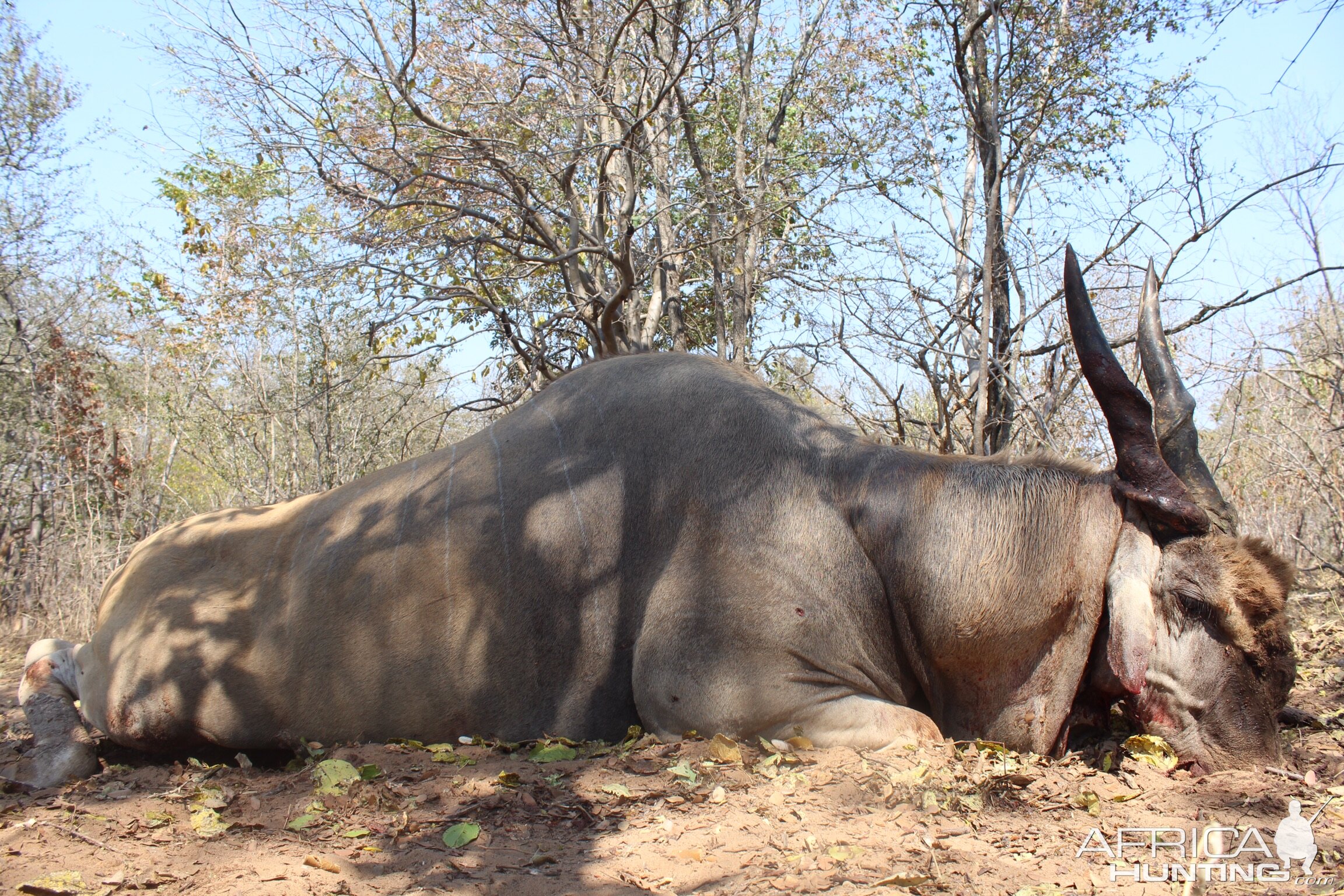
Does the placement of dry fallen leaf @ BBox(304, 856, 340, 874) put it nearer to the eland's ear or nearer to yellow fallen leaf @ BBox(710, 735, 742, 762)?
yellow fallen leaf @ BBox(710, 735, 742, 762)

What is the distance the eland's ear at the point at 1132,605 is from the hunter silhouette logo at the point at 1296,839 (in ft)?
2.43

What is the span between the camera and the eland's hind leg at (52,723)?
4156mm

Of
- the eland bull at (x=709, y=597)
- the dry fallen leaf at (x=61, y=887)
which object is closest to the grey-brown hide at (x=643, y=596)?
the eland bull at (x=709, y=597)

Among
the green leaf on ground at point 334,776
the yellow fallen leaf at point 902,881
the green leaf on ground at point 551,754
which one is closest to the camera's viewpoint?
the yellow fallen leaf at point 902,881

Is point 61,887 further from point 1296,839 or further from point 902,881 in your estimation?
point 1296,839

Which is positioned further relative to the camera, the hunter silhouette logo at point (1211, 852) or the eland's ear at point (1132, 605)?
the eland's ear at point (1132, 605)

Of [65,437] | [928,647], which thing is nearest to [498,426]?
[928,647]

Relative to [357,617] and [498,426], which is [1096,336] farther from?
[357,617]

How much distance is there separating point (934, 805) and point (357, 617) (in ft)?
9.05

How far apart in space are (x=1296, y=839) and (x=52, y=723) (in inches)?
200

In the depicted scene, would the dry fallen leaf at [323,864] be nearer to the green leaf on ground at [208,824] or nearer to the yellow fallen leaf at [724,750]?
the green leaf on ground at [208,824]

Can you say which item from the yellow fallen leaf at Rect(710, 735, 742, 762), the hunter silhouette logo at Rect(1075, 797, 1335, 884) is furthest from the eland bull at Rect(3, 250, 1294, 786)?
the hunter silhouette logo at Rect(1075, 797, 1335, 884)

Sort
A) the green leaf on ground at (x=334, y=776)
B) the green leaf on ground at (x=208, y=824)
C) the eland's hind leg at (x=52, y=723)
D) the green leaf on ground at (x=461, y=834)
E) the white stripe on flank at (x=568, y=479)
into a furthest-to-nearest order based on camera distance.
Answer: the white stripe on flank at (x=568, y=479) < the eland's hind leg at (x=52, y=723) < the green leaf on ground at (x=334, y=776) < the green leaf on ground at (x=208, y=824) < the green leaf on ground at (x=461, y=834)

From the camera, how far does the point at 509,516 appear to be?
453 cm
